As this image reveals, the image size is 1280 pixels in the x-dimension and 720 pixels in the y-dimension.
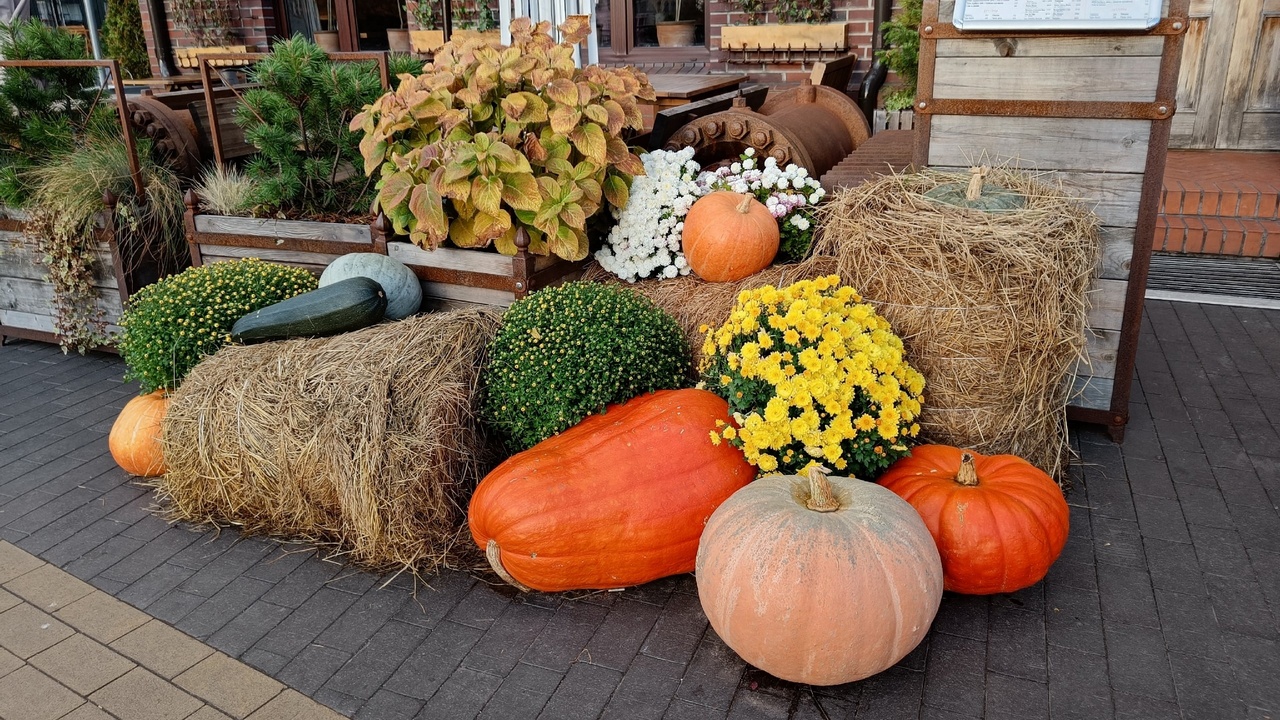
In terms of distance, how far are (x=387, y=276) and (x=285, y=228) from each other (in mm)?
847

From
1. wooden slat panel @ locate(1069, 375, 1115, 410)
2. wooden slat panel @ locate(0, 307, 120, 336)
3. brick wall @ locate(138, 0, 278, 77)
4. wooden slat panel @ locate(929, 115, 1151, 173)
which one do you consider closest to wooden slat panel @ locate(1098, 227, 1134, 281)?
wooden slat panel @ locate(929, 115, 1151, 173)

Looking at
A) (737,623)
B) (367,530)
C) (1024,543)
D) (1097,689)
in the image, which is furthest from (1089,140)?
(367,530)

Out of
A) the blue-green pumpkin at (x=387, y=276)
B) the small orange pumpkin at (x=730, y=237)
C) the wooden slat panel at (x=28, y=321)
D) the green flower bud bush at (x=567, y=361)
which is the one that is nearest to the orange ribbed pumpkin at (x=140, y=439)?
the blue-green pumpkin at (x=387, y=276)

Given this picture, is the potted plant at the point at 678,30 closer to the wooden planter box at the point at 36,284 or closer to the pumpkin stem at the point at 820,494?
the wooden planter box at the point at 36,284

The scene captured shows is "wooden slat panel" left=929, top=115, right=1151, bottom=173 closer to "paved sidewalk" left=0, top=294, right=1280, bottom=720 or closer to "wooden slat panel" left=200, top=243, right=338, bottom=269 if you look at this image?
"paved sidewalk" left=0, top=294, right=1280, bottom=720

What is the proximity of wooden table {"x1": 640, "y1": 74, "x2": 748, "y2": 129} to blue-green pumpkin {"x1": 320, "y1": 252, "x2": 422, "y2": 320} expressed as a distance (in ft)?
7.35

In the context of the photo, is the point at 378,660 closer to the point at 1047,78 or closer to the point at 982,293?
the point at 982,293

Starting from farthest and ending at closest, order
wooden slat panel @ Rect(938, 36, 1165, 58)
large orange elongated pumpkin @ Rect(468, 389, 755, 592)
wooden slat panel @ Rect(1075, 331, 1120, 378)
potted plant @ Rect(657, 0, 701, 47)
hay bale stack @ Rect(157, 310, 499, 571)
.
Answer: potted plant @ Rect(657, 0, 701, 47), wooden slat panel @ Rect(1075, 331, 1120, 378), wooden slat panel @ Rect(938, 36, 1165, 58), hay bale stack @ Rect(157, 310, 499, 571), large orange elongated pumpkin @ Rect(468, 389, 755, 592)

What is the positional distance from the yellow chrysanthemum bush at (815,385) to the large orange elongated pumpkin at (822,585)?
37 centimetres

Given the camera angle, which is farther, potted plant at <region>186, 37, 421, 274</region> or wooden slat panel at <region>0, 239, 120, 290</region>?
wooden slat panel at <region>0, 239, 120, 290</region>

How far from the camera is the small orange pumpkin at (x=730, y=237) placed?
3.68 m

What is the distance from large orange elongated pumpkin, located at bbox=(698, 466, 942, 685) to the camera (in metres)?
2.34

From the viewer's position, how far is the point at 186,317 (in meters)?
3.74

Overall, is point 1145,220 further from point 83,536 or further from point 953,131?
point 83,536
